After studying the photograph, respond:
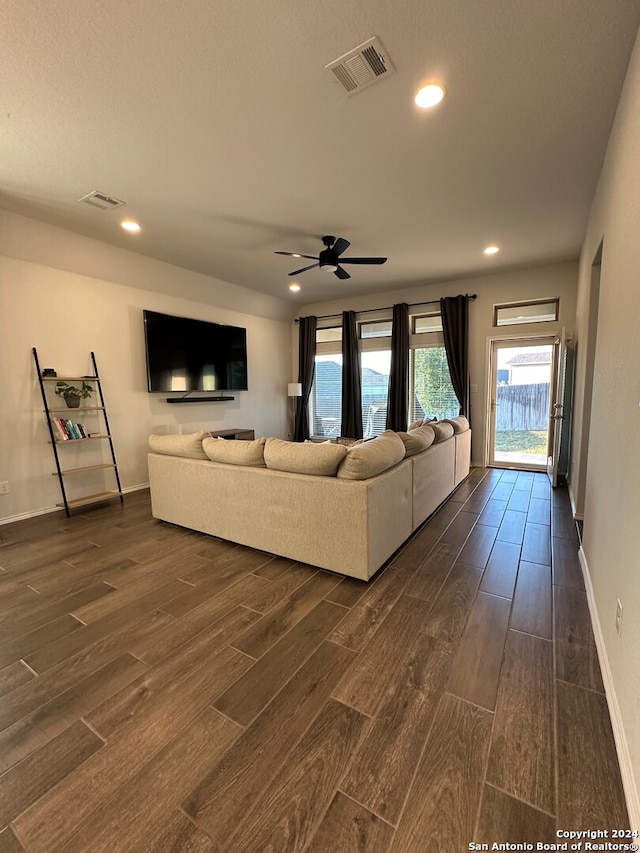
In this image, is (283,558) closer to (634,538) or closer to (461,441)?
(634,538)

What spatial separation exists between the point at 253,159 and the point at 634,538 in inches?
126

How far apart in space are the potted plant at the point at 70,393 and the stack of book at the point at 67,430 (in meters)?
0.19

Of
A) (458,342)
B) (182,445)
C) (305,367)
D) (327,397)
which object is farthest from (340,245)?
(327,397)

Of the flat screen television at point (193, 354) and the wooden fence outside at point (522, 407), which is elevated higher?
the flat screen television at point (193, 354)

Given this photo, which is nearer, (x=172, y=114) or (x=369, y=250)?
(x=172, y=114)

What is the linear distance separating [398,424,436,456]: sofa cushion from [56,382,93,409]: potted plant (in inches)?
139

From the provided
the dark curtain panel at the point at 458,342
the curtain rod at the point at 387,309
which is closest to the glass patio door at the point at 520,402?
the dark curtain panel at the point at 458,342

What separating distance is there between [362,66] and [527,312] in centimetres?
446

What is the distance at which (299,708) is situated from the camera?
4.75 feet

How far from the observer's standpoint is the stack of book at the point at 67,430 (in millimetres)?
3848

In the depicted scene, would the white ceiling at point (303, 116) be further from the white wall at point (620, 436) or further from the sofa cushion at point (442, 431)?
the sofa cushion at point (442, 431)

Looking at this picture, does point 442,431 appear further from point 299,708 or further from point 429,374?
point 299,708

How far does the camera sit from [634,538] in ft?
4.30

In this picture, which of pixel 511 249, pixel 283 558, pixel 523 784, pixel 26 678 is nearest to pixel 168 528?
pixel 283 558
